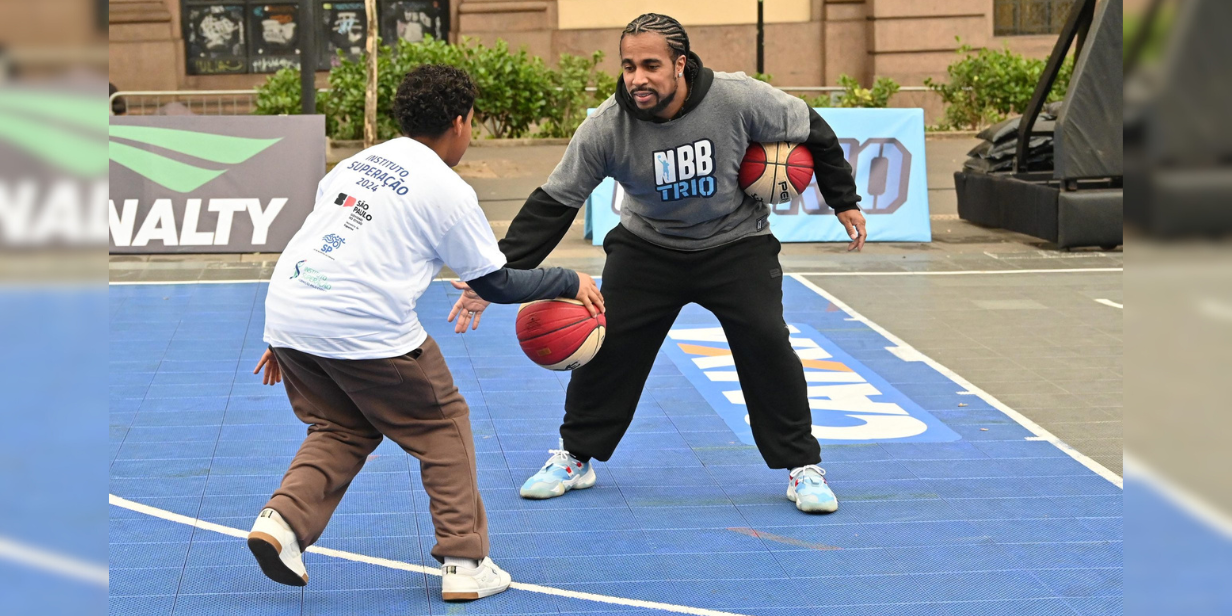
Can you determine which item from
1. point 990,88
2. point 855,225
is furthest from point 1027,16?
point 855,225

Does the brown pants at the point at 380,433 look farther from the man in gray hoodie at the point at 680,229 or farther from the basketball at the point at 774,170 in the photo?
the basketball at the point at 774,170

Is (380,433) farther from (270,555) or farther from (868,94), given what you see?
(868,94)

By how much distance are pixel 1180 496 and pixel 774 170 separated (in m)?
4.02

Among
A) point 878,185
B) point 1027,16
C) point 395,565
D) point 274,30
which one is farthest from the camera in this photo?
point 274,30

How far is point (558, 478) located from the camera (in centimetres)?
557

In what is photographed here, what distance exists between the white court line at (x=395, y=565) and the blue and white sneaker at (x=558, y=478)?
2.92ft

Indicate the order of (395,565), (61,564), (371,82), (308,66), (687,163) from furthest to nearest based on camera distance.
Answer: (371,82) → (308,66) → (687,163) → (395,565) → (61,564)

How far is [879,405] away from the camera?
7176 mm

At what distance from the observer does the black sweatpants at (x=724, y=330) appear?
17.2ft

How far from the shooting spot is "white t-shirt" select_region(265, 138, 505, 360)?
4.02 m

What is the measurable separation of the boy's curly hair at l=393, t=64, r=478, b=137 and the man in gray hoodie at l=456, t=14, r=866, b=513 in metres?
0.96

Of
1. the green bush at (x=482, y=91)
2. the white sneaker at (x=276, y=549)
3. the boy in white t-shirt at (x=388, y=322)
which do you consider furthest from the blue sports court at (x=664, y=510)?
the green bush at (x=482, y=91)

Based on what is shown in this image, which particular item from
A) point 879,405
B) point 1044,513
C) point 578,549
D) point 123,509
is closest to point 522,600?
point 578,549

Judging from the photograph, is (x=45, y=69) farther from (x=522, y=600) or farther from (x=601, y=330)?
(x=601, y=330)
